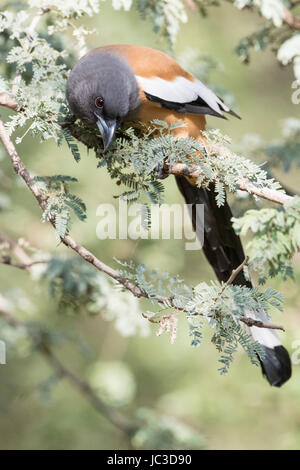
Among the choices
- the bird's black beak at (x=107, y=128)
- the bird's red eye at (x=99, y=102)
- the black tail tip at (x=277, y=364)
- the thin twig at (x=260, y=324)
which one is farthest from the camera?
the bird's red eye at (x=99, y=102)

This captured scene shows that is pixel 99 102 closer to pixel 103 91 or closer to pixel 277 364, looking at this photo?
pixel 103 91

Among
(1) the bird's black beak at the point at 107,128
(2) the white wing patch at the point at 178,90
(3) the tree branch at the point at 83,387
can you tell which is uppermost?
(2) the white wing patch at the point at 178,90

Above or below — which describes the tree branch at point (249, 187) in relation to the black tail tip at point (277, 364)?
above

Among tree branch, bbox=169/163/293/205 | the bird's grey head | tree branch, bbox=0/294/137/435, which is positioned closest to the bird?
the bird's grey head

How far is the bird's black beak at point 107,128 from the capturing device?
347 centimetres

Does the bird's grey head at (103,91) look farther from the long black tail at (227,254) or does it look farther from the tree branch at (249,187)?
the long black tail at (227,254)

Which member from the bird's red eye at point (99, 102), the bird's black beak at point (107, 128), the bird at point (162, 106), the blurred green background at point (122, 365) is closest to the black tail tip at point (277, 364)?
the bird at point (162, 106)

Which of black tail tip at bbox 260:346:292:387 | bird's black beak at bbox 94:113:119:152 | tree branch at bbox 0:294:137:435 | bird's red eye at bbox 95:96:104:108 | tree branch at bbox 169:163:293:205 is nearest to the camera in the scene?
tree branch at bbox 169:163:293:205

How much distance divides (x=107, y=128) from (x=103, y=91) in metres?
0.33

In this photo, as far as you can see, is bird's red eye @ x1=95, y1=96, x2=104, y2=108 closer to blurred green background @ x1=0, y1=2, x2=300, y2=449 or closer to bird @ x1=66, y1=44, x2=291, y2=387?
bird @ x1=66, y1=44, x2=291, y2=387

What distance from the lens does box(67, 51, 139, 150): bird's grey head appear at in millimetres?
3650

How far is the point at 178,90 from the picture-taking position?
13.1ft

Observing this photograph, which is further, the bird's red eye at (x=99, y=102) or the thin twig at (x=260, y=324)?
the bird's red eye at (x=99, y=102)
